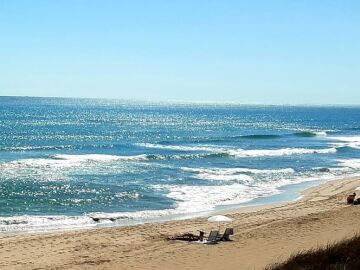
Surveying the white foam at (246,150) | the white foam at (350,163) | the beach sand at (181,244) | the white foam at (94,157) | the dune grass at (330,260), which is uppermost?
the dune grass at (330,260)

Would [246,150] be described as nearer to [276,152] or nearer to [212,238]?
[276,152]

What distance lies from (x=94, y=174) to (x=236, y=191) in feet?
34.6

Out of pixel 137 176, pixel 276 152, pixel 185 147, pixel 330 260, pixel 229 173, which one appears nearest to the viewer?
pixel 330 260

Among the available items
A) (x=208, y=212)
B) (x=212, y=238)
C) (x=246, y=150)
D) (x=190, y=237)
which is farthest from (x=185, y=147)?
(x=212, y=238)

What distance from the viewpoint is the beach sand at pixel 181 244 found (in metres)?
15.8

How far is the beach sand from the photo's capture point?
15.8 metres

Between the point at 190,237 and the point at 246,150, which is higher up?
the point at 190,237

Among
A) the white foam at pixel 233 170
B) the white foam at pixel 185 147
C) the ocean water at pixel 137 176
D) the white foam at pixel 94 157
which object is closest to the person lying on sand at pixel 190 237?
the ocean water at pixel 137 176

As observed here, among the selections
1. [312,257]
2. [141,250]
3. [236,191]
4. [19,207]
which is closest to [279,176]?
[236,191]

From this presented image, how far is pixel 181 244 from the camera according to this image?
18250 mm

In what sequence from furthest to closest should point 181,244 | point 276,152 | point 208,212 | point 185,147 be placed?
1. point 185,147
2. point 276,152
3. point 208,212
4. point 181,244

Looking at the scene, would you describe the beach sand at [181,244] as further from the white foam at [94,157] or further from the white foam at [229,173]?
the white foam at [94,157]

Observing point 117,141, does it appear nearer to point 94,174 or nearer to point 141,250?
point 94,174

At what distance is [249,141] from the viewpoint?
7019 centimetres
